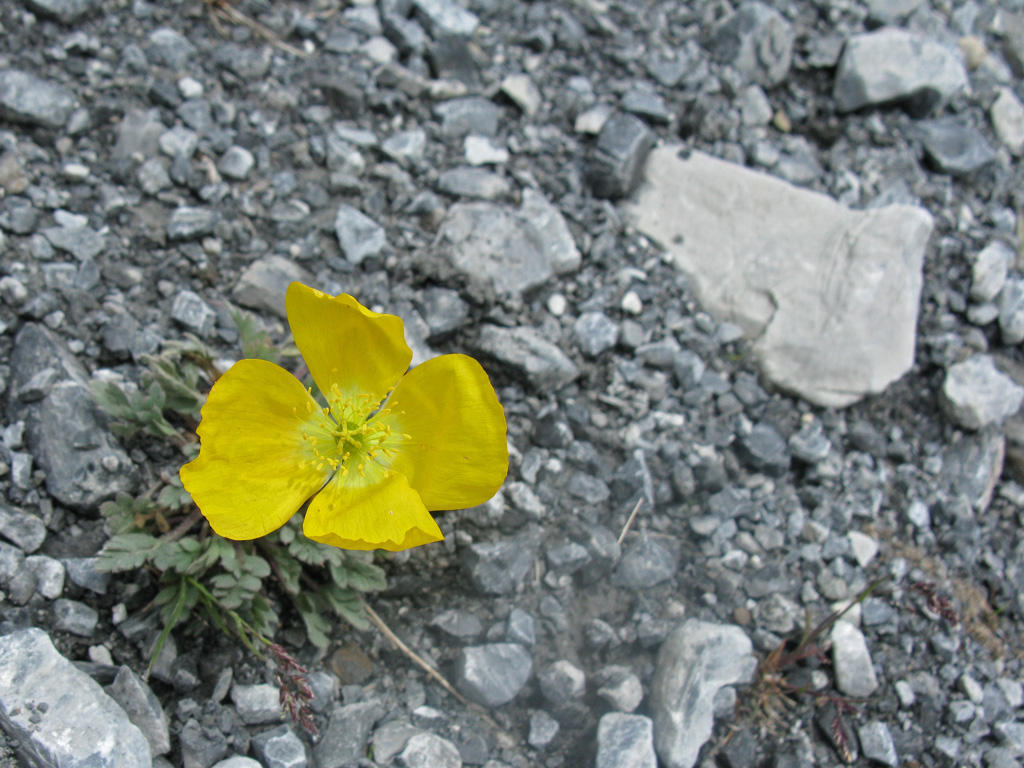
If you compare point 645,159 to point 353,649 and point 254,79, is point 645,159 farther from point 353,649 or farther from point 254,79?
point 353,649

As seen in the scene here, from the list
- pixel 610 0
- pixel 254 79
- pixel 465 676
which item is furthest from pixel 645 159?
pixel 465 676

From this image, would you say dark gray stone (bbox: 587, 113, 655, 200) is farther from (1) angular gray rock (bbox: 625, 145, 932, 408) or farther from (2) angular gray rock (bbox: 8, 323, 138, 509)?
(2) angular gray rock (bbox: 8, 323, 138, 509)

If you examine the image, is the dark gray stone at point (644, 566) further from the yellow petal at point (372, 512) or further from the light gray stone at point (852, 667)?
the yellow petal at point (372, 512)

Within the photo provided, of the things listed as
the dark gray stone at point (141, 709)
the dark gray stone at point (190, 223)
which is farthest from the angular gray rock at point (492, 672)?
the dark gray stone at point (190, 223)

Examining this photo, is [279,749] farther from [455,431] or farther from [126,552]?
[455,431]

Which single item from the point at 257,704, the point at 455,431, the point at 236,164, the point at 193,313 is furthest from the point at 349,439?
the point at 236,164
